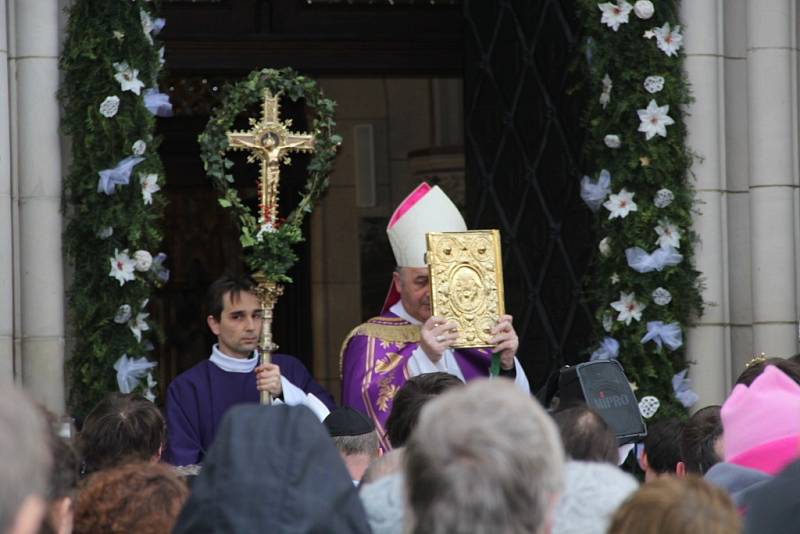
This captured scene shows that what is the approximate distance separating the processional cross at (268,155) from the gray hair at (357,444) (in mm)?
1502

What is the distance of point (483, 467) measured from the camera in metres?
2.75

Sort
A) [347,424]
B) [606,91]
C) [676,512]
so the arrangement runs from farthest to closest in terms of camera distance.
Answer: [606,91] → [347,424] → [676,512]

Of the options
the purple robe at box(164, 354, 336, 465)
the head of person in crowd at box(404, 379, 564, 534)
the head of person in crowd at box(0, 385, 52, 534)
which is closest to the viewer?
the head of person in crowd at box(0, 385, 52, 534)

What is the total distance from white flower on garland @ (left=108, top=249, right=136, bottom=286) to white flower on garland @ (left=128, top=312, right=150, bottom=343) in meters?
0.19

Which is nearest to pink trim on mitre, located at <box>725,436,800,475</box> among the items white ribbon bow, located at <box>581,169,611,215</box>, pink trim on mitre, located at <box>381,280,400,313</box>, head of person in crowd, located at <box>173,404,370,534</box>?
head of person in crowd, located at <box>173,404,370,534</box>

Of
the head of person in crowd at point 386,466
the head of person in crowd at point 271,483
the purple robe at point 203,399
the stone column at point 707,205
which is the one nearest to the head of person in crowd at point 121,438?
the head of person in crowd at point 386,466

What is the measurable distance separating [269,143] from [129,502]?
3.75 metres

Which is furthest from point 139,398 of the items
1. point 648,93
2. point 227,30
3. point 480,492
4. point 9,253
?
point 227,30

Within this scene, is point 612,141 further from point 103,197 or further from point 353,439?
point 353,439

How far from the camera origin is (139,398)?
5.23 meters

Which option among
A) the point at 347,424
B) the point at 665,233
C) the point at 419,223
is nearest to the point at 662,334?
the point at 665,233

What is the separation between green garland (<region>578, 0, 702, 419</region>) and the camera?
24.8 feet

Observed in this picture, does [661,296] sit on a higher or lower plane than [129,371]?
higher

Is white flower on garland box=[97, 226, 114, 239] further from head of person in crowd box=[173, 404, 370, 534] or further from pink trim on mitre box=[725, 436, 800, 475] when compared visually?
head of person in crowd box=[173, 404, 370, 534]
